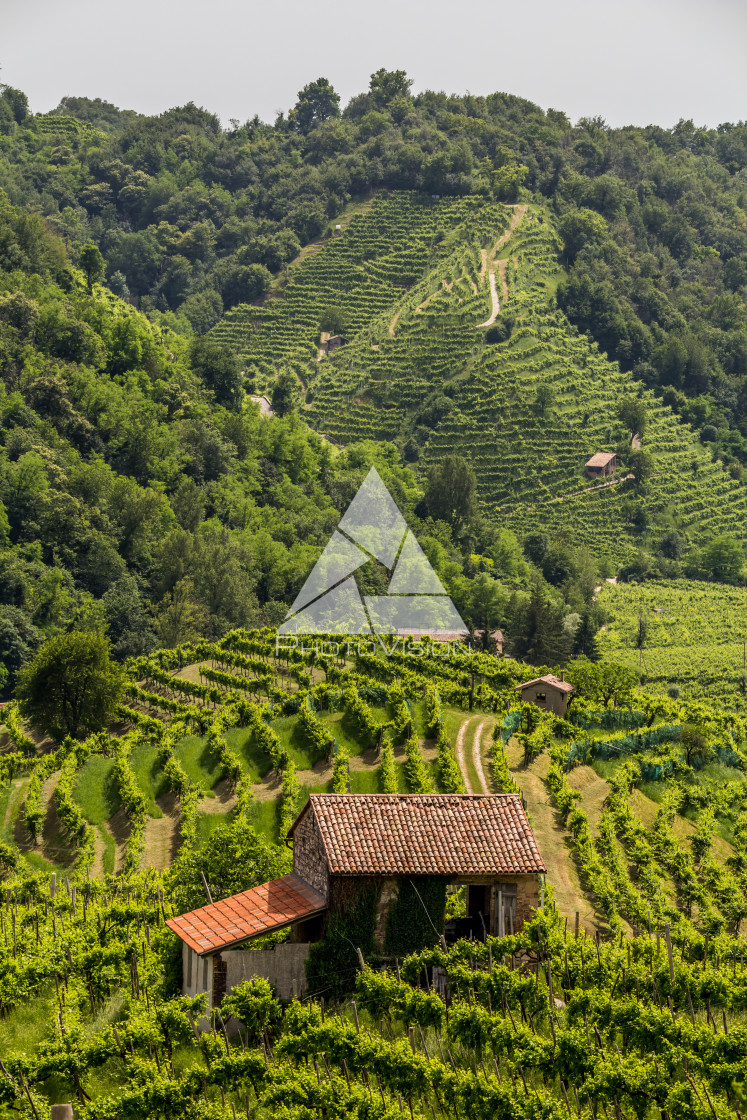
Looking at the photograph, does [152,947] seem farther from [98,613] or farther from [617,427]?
[617,427]

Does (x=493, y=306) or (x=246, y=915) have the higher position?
(x=493, y=306)

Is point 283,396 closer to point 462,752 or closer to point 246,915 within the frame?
point 462,752

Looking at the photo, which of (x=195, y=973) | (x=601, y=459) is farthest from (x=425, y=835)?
(x=601, y=459)

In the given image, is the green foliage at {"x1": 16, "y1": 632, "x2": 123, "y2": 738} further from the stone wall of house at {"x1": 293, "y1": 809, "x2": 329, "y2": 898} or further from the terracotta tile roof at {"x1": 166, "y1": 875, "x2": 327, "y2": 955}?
the terracotta tile roof at {"x1": 166, "y1": 875, "x2": 327, "y2": 955}

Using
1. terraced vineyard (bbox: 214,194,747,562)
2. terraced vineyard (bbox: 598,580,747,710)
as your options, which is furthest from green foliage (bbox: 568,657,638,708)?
terraced vineyard (bbox: 214,194,747,562)

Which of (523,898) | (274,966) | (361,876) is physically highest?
(361,876)

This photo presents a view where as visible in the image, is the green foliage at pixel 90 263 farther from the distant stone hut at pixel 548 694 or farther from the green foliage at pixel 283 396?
the distant stone hut at pixel 548 694

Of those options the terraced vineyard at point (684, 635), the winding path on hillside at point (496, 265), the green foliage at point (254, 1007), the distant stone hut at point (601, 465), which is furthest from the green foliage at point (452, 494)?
the green foliage at point (254, 1007)

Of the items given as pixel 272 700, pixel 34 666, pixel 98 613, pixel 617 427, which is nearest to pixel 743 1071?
pixel 272 700
